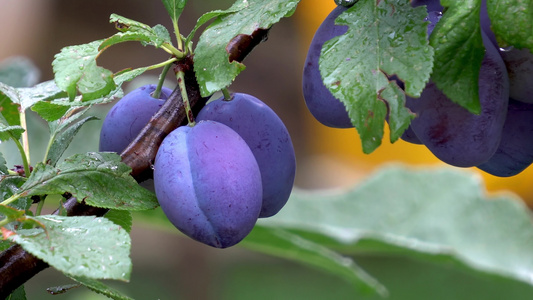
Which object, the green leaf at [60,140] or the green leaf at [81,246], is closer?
the green leaf at [81,246]

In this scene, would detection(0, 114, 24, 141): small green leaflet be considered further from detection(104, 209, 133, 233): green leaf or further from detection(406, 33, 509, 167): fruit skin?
detection(406, 33, 509, 167): fruit skin

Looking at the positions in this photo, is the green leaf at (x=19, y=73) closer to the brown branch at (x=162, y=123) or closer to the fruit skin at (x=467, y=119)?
the brown branch at (x=162, y=123)

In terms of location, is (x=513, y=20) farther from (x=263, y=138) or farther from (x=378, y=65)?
(x=263, y=138)

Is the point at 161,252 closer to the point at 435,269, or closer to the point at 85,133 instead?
the point at 435,269

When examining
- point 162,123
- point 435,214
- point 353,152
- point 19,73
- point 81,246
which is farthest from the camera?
point 353,152

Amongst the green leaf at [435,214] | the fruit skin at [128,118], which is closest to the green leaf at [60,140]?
the fruit skin at [128,118]

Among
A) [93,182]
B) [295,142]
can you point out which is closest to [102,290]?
[93,182]

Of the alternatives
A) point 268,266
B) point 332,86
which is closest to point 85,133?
point 332,86

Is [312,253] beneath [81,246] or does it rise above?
beneath
